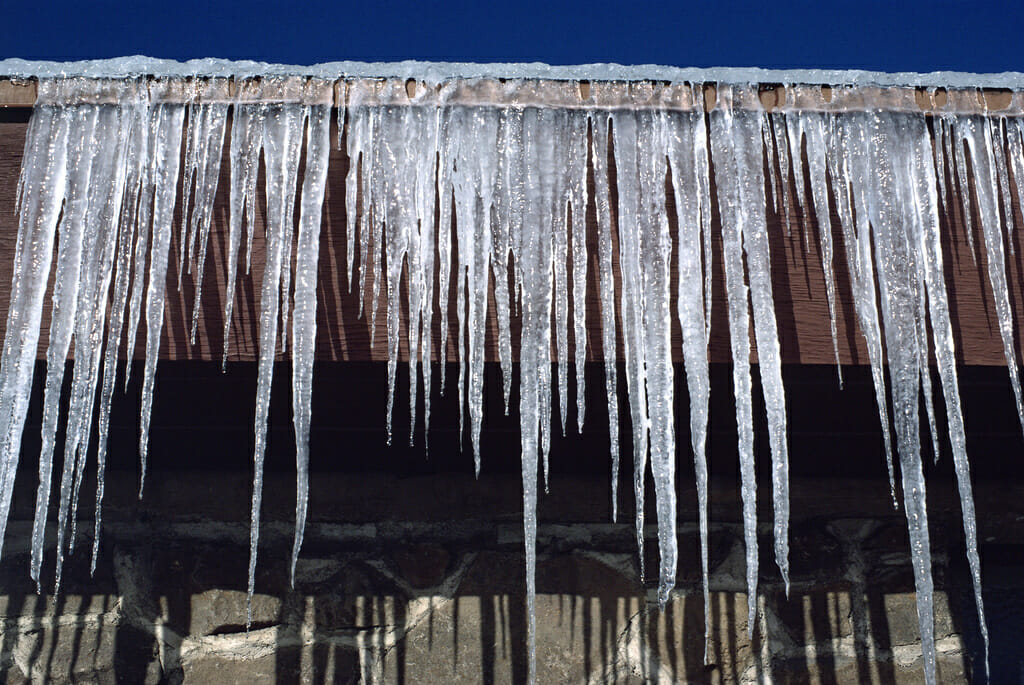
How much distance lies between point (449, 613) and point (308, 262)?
98 centimetres

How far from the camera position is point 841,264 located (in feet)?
4.90

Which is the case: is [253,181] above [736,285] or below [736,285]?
above

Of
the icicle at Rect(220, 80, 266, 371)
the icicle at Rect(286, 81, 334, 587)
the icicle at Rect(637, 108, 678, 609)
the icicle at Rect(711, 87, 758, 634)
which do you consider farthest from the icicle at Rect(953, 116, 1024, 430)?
the icicle at Rect(220, 80, 266, 371)

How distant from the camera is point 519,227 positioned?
1.49 m

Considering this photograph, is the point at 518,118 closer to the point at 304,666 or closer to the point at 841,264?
the point at 841,264

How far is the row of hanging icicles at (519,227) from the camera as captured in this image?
4.79 ft

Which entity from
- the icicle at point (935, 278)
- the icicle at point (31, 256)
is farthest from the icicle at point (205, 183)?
the icicle at point (935, 278)

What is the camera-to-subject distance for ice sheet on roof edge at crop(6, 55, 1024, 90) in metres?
1.51

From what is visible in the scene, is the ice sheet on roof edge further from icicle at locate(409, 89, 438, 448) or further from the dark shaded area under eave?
the dark shaded area under eave

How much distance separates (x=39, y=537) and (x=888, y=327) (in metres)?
1.56

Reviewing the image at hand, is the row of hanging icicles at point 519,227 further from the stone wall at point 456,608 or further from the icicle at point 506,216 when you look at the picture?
the stone wall at point 456,608

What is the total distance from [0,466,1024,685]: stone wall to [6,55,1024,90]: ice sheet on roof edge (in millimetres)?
1070

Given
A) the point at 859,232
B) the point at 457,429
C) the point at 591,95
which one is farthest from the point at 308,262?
the point at 859,232

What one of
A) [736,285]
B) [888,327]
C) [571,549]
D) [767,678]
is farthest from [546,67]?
[767,678]
